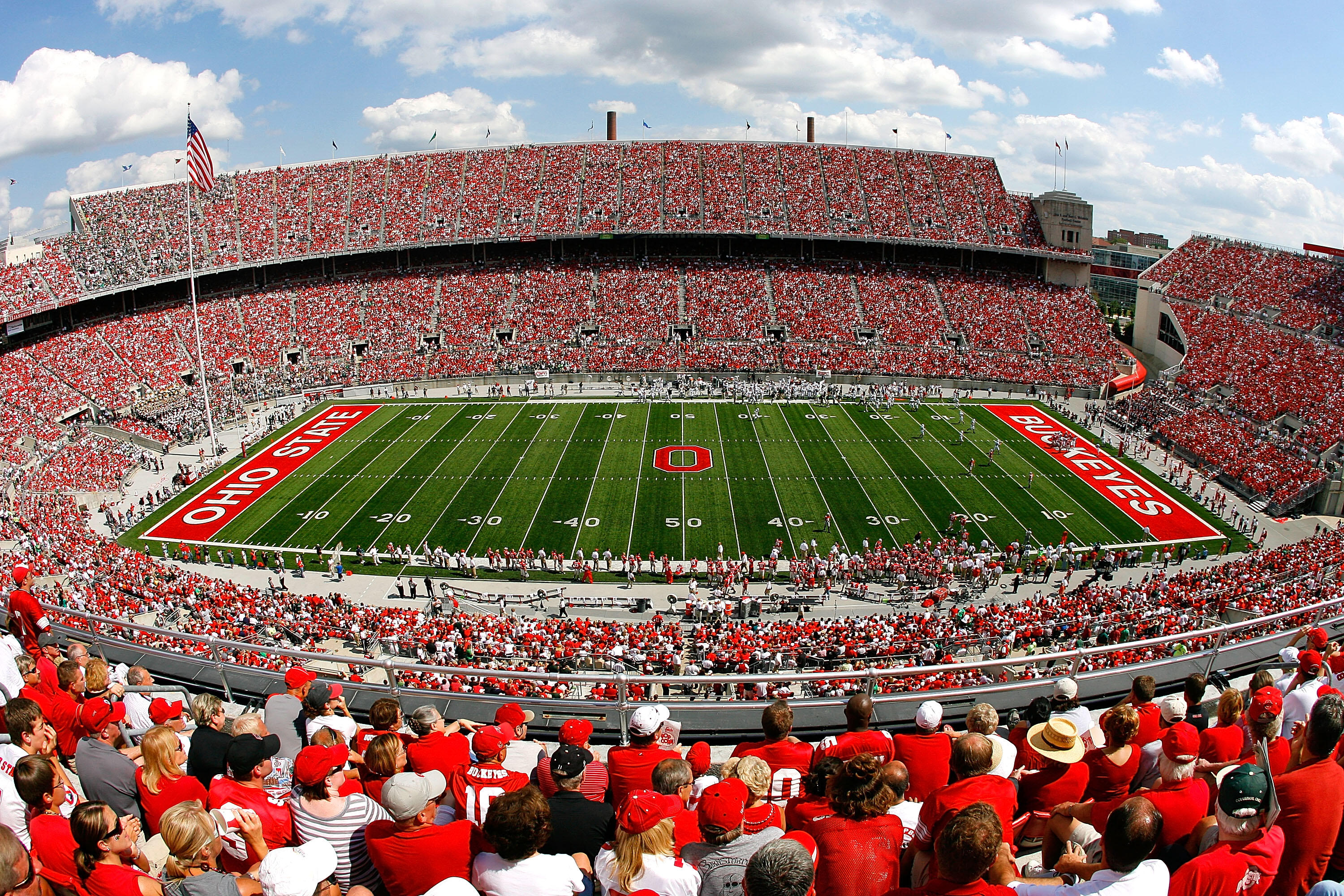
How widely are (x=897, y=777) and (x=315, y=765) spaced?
126 inches

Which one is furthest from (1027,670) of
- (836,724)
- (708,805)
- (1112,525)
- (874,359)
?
(874,359)

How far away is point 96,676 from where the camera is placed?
21.2ft

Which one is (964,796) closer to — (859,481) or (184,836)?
(184,836)

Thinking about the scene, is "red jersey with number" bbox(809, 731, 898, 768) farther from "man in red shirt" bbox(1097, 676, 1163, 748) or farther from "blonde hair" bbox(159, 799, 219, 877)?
"blonde hair" bbox(159, 799, 219, 877)

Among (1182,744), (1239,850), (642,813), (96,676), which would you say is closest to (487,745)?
(642,813)

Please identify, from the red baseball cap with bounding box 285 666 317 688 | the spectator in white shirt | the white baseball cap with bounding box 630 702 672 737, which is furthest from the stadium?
the spectator in white shirt

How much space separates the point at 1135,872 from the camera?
11.5 ft

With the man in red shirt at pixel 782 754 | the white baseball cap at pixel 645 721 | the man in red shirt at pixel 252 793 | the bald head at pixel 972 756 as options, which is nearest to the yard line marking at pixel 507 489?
the man in red shirt at pixel 252 793

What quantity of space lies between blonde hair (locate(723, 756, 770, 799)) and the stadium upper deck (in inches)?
2025

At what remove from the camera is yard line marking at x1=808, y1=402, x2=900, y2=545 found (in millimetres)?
26922

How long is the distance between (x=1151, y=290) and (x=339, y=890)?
5537cm

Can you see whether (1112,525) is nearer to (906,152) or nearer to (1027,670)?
(1027,670)

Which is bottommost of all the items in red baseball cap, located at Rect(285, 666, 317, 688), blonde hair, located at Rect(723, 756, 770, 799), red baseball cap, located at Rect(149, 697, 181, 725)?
red baseball cap, located at Rect(285, 666, 317, 688)

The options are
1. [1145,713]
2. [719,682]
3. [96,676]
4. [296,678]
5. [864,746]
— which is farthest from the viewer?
[719,682]
